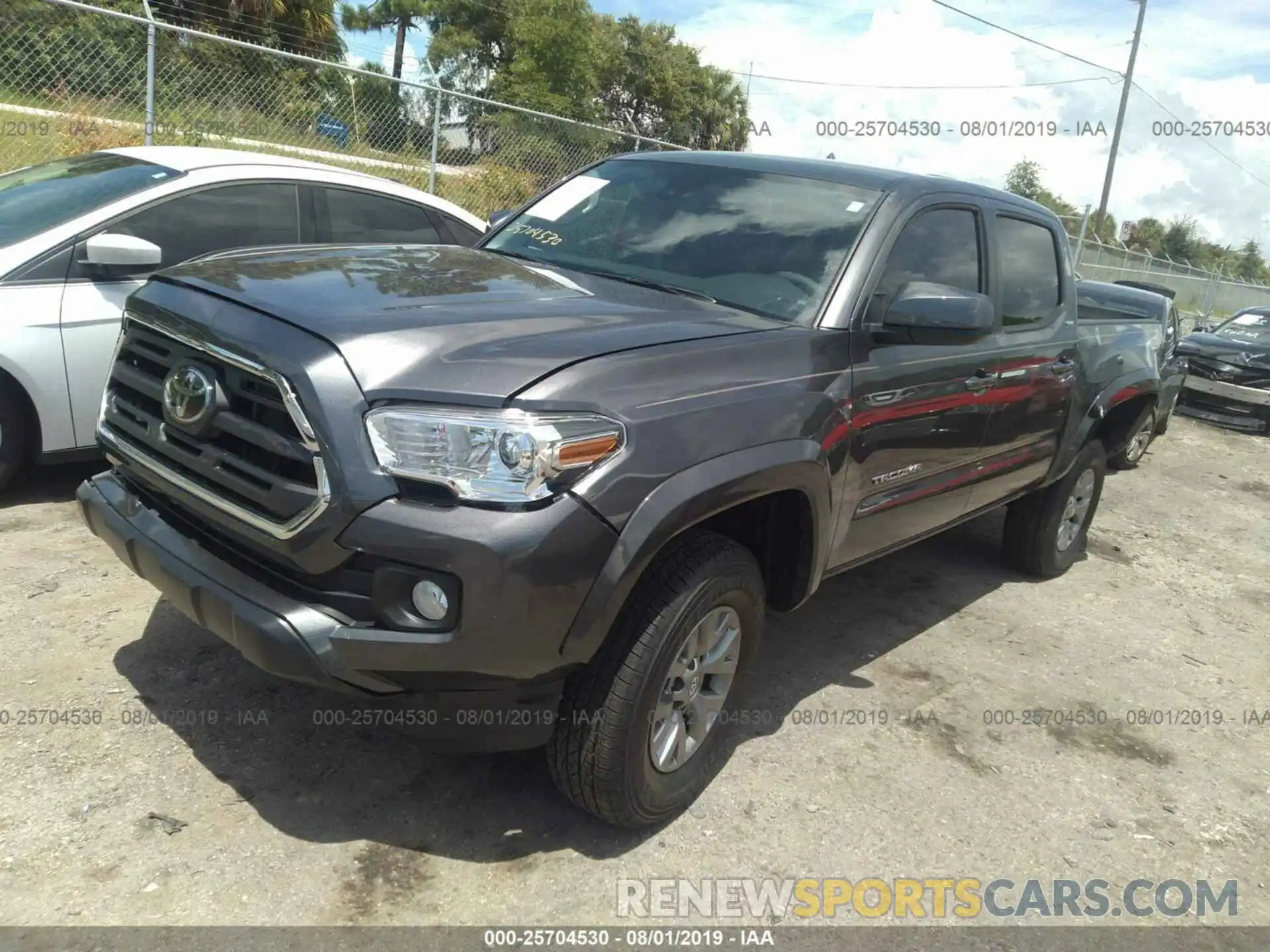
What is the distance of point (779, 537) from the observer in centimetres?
328

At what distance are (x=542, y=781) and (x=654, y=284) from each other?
171cm

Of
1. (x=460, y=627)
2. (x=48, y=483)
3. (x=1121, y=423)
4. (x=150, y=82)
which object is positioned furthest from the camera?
(x=150, y=82)

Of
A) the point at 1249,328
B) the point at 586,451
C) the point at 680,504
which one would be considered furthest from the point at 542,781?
the point at 1249,328

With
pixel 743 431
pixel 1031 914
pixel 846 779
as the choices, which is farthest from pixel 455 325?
pixel 1031 914

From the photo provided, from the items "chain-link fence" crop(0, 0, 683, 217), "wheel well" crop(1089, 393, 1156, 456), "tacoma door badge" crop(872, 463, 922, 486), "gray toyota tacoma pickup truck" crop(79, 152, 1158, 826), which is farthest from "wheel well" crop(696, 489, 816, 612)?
"chain-link fence" crop(0, 0, 683, 217)

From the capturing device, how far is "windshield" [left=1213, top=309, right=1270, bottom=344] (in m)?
13.8

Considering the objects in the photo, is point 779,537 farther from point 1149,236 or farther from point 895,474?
point 1149,236

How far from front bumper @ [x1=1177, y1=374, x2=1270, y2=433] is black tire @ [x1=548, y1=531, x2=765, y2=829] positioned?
38.6 feet

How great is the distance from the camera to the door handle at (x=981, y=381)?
3.97 meters

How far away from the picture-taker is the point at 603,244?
3873 mm

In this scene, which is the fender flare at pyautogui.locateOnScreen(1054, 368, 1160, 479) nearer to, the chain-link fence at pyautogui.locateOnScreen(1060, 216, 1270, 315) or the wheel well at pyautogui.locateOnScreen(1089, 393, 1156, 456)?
the wheel well at pyautogui.locateOnScreen(1089, 393, 1156, 456)

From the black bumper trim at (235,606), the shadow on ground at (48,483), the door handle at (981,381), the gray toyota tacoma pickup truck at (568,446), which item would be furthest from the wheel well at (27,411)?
the door handle at (981,381)

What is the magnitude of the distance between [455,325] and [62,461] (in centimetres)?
285

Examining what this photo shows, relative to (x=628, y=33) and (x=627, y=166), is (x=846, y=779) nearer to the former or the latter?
(x=627, y=166)
